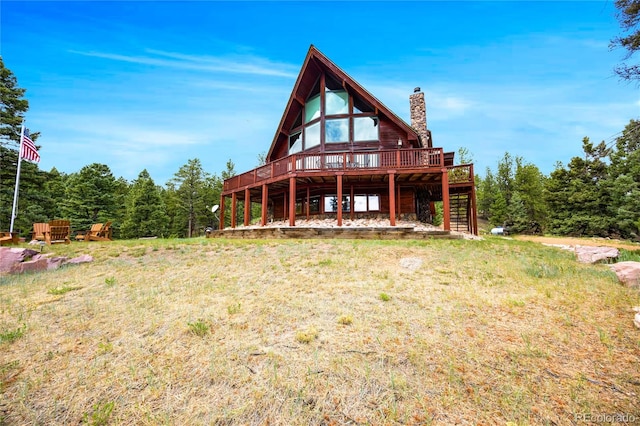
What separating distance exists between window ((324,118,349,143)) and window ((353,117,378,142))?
1.81 feet

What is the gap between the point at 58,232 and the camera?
12102 millimetres

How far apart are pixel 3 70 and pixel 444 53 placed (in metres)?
34.3

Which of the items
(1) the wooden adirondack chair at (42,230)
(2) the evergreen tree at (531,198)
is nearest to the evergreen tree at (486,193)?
(2) the evergreen tree at (531,198)

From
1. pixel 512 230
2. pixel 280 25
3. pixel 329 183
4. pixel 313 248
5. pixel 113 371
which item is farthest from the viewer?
pixel 512 230

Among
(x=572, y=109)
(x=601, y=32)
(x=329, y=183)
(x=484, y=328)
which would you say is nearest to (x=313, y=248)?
(x=484, y=328)

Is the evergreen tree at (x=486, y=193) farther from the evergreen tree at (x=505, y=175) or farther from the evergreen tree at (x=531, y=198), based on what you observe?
the evergreen tree at (x=531, y=198)

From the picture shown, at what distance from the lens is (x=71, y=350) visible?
366cm

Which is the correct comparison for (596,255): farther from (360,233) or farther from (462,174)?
(462,174)

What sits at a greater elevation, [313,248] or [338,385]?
[313,248]

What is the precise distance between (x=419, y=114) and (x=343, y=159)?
764cm

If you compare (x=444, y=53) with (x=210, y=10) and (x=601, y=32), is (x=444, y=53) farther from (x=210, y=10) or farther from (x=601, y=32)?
(x=210, y=10)

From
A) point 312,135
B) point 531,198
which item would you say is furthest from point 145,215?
point 531,198

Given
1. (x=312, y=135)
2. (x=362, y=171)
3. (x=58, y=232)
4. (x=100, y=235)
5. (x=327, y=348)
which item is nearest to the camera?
(x=327, y=348)

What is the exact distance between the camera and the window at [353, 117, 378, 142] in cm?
1637
